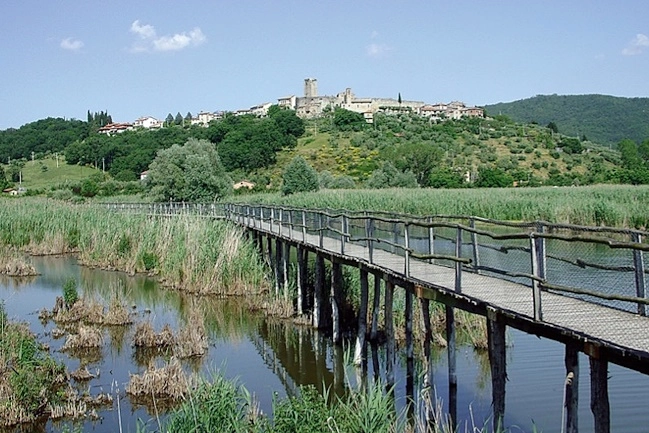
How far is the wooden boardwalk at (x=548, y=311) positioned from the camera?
689cm

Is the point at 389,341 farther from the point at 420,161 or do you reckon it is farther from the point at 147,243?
the point at 420,161

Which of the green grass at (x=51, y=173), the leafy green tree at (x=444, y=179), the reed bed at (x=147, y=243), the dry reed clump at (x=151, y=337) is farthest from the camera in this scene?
the green grass at (x=51, y=173)

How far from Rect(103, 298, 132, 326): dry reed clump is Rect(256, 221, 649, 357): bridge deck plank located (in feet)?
24.9

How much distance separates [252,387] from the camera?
44.3 feet

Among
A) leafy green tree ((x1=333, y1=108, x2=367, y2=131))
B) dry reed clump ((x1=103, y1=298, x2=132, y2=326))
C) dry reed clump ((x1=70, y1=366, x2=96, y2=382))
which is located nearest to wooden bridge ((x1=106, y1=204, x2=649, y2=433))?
dry reed clump ((x1=103, y1=298, x2=132, y2=326))

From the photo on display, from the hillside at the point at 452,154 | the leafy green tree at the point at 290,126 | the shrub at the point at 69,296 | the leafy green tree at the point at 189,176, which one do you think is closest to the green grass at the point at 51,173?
the leafy green tree at the point at 290,126

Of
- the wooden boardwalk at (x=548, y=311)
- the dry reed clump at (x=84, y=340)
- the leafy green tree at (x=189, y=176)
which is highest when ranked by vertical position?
the leafy green tree at (x=189, y=176)

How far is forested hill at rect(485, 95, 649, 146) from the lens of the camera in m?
161

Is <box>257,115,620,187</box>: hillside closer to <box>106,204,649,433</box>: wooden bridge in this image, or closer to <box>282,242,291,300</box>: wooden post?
<box>282,242,291,300</box>: wooden post

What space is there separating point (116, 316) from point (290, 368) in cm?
547

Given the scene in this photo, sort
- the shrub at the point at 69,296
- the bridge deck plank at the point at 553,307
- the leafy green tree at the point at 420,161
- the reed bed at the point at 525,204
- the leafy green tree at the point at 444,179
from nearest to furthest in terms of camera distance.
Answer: the bridge deck plank at the point at 553,307 < the shrub at the point at 69,296 < the reed bed at the point at 525,204 < the leafy green tree at the point at 444,179 < the leafy green tree at the point at 420,161

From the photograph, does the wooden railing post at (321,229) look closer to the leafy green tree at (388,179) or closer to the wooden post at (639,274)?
the wooden post at (639,274)

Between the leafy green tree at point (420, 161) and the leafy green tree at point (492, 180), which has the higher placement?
the leafy green tree at point (420, 161)

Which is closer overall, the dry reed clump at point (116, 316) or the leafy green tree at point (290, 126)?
the dry reed clump at point (116, 316)
